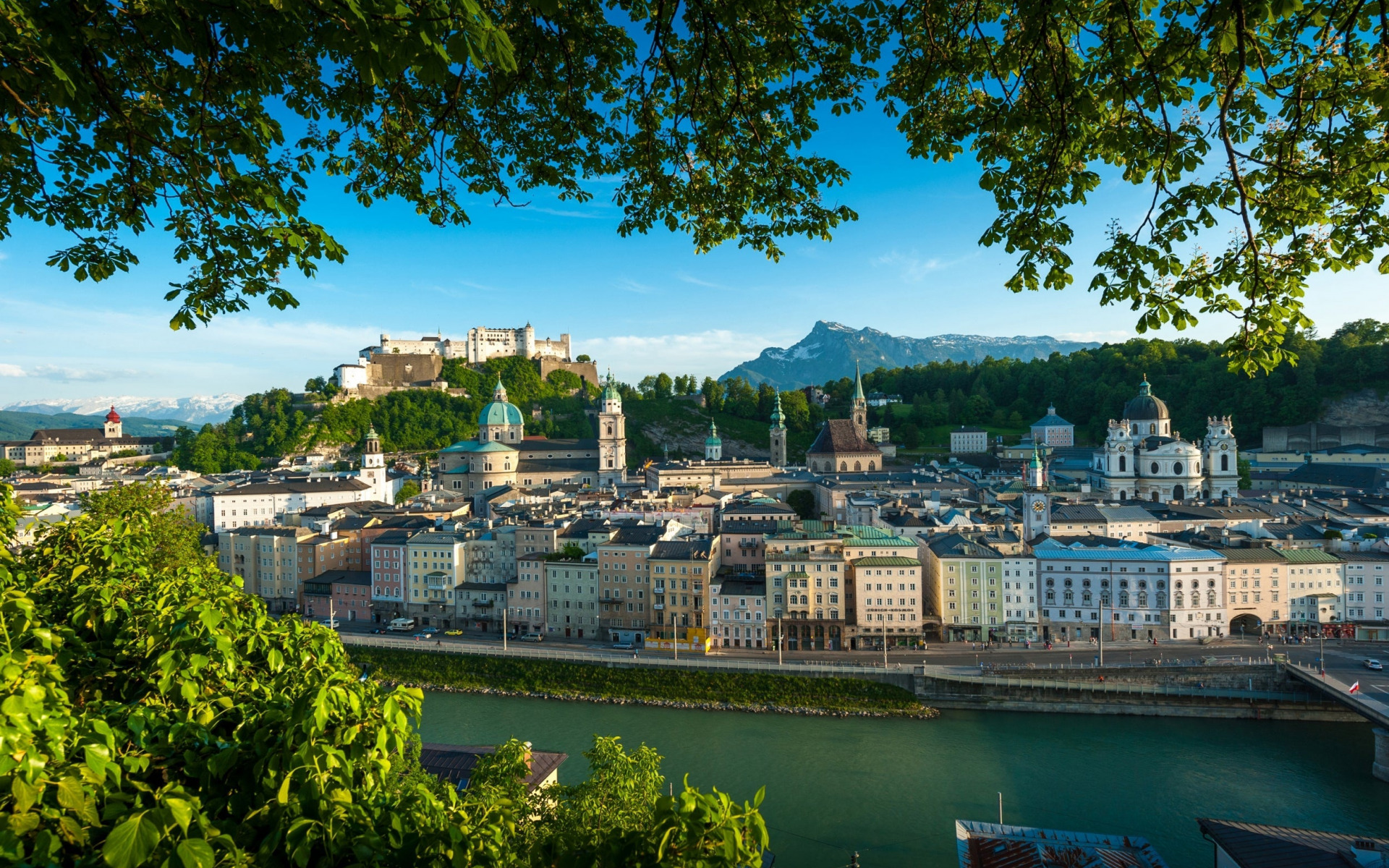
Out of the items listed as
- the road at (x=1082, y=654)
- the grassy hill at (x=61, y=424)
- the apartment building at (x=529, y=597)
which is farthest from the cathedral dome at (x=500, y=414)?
the grassy hill at (x=61, y=424)

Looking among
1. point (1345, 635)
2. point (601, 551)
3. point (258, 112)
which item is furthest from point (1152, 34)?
point (1345, 635)

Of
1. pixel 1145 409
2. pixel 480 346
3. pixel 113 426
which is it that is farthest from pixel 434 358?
pixel 1145 409

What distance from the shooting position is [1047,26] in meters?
2.70

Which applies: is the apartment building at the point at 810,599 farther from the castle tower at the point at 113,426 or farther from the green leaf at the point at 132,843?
the castle tower at the point at 113,426

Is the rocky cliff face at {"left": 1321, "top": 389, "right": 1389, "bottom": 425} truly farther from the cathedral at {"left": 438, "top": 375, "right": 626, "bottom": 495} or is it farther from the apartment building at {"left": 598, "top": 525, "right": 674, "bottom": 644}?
the apartment building at {"left": 598, "top": 525, "right": 674, "bottom": 644}

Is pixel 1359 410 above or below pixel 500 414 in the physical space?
below

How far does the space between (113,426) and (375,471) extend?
123 feet

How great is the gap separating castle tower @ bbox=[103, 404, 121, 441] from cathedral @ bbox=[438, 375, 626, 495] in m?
35.1

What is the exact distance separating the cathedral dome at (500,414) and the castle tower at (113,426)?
1410 inches

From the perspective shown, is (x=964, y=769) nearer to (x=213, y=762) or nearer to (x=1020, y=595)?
(x=1020, y=595)

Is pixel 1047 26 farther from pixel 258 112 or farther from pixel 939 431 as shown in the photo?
pixel 939 431

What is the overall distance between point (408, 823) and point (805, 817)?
12547mm

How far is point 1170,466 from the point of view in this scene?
37.9m

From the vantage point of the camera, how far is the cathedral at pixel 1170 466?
123 feet
